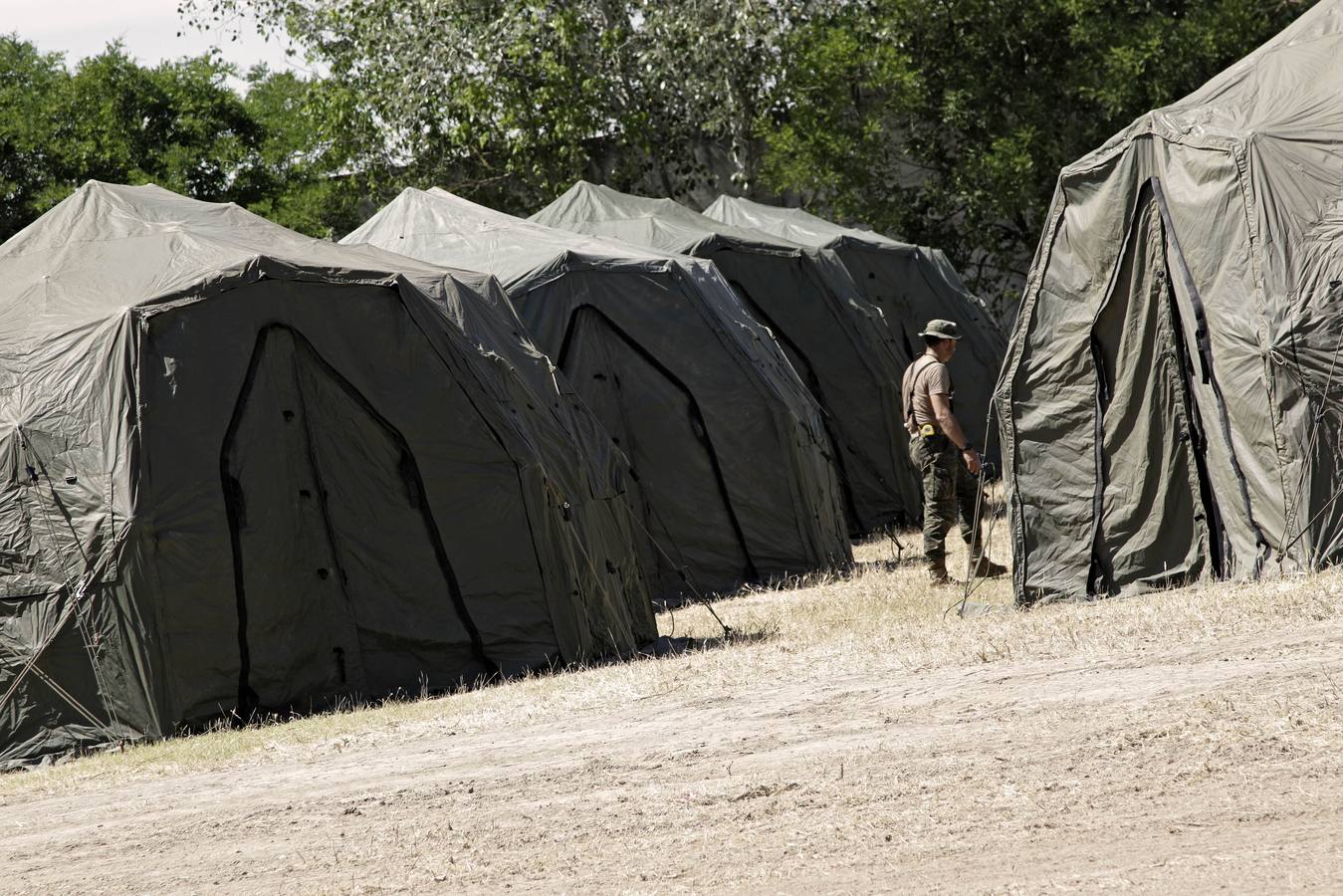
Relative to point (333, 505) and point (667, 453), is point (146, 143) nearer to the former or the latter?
point (667, 453)

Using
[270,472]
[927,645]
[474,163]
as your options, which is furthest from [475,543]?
[474,163]

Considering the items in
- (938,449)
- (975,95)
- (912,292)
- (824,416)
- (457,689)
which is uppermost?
(975,95)

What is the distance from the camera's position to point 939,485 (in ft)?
36.4

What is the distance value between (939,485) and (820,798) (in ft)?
19.1

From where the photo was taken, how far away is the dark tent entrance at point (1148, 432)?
29.4 ft

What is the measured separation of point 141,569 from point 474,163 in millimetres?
16871

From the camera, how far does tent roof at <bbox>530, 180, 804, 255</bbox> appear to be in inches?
597

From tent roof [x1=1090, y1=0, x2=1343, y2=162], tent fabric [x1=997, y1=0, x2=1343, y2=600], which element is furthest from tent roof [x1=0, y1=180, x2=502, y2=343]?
tent roof [x1=1090, y1=0, x2=1343, y2=162]

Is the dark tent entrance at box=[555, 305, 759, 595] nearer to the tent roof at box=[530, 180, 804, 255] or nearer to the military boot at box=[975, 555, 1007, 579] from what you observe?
the military boot at box=[975, 555, 1007, 579]

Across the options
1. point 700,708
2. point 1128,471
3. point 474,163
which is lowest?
point 700,708

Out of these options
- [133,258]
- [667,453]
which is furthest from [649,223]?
[133,258]

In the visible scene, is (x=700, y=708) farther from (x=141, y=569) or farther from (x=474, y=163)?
(x=474, y=163)

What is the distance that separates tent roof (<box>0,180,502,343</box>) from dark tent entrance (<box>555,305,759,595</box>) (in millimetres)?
2690

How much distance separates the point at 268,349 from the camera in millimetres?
8758
